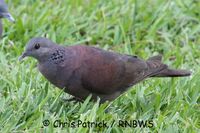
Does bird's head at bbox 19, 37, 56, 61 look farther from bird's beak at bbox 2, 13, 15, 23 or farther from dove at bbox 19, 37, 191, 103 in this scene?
bird's beak at bbox 2, 13, 15, 23

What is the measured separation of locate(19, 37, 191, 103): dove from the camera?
6156 millimetres

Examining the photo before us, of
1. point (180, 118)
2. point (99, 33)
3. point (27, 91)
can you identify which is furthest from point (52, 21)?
point (180, 118)

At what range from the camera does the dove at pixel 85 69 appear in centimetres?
616

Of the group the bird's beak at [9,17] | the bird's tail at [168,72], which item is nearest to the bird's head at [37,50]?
the bird's beak at [9,17]

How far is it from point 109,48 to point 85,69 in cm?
199

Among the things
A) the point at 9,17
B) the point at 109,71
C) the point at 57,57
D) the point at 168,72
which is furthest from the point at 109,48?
the point at 57,57

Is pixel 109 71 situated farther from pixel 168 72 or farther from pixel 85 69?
pixel 168 72

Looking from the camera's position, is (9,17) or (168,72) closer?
(168,72)

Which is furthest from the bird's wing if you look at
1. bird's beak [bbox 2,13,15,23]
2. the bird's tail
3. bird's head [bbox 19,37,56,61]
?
bird's beak [bbox 2,13,15,23]

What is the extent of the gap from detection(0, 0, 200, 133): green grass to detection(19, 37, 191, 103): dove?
140 mm

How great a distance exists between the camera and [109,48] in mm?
8172

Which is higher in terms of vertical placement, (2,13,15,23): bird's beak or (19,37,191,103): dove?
(2,13,15,23): bird's beak

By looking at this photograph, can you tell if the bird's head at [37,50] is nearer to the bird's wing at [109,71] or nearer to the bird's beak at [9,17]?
the bird's wing at [109,71]

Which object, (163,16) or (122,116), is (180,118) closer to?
(122,116)
